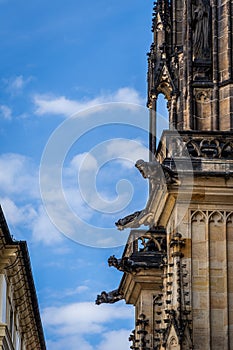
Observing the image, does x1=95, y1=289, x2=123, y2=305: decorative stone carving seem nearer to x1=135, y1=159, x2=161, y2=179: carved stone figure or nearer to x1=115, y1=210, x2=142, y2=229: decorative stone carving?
x1=115, y1=210, x2=142, y2=229: decorative stone carving

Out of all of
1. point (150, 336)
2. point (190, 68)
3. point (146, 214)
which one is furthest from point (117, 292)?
point (190, 68)

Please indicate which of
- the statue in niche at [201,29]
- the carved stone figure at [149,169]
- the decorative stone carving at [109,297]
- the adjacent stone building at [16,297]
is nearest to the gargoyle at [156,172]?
the carved stone figure at [149,169]

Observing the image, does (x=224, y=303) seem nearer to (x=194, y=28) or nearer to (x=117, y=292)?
(x=194, y=28)

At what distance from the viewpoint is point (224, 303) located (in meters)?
38.2

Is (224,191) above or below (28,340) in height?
below

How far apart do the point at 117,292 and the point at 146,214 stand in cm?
1223

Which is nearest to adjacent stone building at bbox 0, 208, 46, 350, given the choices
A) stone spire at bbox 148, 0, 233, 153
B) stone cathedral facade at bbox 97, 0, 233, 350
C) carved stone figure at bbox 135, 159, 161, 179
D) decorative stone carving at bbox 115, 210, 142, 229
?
decorative stone carving at bbox 115, 210, 142, 229

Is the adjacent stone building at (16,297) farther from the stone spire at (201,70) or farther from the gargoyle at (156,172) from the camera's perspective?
the gargoyle at (156,172)

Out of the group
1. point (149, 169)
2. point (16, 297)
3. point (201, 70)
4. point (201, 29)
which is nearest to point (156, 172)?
point (149, 169)

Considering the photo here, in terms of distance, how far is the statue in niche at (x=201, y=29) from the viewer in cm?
4144

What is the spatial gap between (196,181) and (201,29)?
5.65 metres

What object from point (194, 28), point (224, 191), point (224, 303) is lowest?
point (224, 303)

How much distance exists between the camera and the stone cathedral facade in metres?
38.0

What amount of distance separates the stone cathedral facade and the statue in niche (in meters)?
0.03
